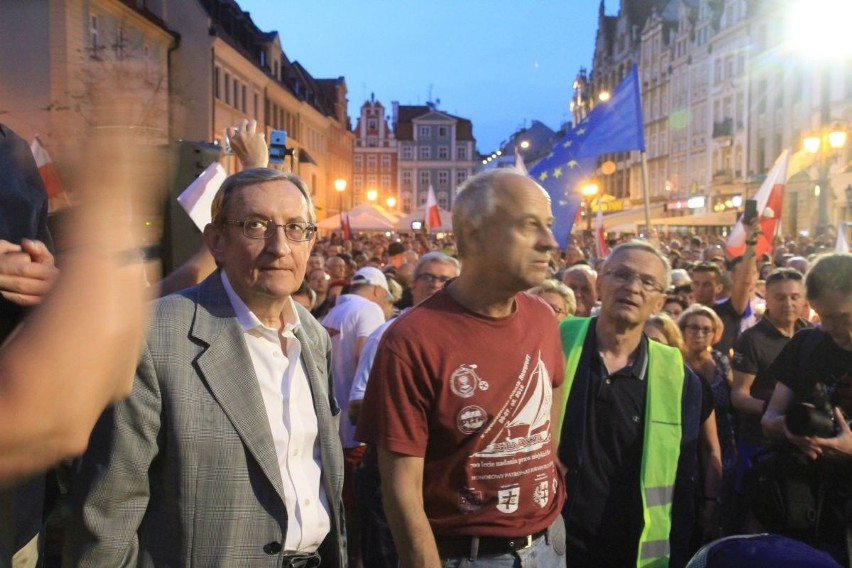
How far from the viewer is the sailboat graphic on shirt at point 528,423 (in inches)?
104

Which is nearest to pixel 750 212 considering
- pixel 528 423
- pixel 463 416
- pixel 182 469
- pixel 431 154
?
pixel 528 423

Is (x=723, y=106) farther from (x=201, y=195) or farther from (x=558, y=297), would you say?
(x=201, y=195)

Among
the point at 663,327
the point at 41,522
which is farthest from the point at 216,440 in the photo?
the point at 663,327

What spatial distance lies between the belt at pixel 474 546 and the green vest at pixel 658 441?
0.82 metres

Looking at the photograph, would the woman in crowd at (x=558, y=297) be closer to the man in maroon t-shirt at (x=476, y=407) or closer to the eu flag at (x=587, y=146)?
the man in maroon t-shirt at (x=476, y=407)

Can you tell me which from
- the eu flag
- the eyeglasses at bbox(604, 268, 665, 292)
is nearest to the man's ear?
the eyeglasses at bbox(604, 268, 665, 292)

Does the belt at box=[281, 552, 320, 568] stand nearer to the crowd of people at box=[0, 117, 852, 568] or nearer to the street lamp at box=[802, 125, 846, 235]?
the crowd of people at box=[0, 117, 852, 568]

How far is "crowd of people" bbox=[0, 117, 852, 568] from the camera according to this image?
129 cm

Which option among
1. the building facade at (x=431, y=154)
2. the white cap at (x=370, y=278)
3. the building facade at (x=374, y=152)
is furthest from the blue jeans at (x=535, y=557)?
the building facade at (x=431, y=154)

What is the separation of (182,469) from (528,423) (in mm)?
1094

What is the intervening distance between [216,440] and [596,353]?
72.0 inches

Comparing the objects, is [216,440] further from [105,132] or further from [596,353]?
[596,353]

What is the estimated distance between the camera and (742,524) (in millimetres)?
3818

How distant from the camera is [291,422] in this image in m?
2.52
